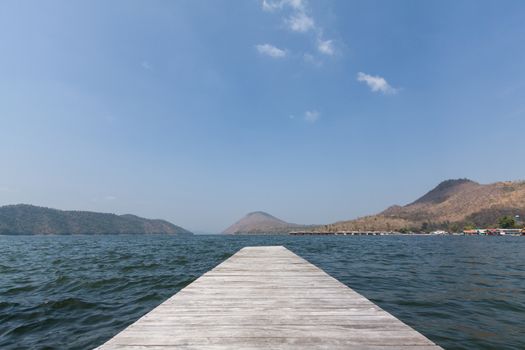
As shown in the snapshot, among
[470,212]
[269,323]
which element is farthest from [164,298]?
[470,212]

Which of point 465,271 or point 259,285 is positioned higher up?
point 259,285

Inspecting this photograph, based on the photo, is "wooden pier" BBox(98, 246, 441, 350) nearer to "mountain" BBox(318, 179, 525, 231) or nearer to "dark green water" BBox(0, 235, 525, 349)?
"dark green water" BBox(0, 235, 525, 349)

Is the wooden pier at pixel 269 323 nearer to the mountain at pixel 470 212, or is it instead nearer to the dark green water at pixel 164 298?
the dark green water at pixel 164 298

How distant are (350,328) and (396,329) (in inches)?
26.1

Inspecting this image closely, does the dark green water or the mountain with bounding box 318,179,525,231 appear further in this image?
the mountain with bounding box 318,179,525,231

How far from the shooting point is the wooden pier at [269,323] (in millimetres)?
3545

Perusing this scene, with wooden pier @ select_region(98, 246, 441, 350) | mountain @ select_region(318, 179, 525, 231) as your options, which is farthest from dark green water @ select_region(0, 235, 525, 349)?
mountain @ select_region(318, 179, 525, 231)

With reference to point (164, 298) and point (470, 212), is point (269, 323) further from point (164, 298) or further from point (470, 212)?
point (470, 212)

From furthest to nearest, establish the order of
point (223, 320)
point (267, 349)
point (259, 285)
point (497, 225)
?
point (497, 225) < point (259, 285) < point (223, 320) < point (267, 349)

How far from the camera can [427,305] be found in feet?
29.1

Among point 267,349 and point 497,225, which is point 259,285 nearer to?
point 267,349

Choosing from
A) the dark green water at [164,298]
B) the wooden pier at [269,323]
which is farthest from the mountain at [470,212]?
the wooden pier at [269,323]

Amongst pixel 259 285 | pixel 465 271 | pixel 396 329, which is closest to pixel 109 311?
pixel 259 285

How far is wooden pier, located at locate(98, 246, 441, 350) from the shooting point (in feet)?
11.6
